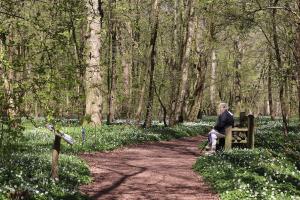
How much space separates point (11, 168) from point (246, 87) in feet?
219

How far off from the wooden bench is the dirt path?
1.84 m

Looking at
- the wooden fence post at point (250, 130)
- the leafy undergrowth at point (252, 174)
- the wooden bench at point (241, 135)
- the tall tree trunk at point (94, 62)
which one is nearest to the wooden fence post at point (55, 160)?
the leafy undergrowth at point (252, 174)

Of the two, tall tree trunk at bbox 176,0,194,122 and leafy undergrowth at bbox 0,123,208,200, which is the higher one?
tall tree trunk at bbox 176,0,194,122

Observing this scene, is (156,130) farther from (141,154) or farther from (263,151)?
(263,151)

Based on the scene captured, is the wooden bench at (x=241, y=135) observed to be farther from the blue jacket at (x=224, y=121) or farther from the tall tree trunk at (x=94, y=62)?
the tall tree trunk at (x=94, y=62)

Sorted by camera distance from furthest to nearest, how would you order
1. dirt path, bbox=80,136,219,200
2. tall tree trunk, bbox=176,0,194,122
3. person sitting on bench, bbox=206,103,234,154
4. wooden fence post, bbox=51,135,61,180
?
1. tall tree trunk, bbox=176,0,194,122
2. person sitting on bench, bbox=206,103,234,154
3. dirt path, bbox=80,136,219,200
4. wooden fence post, bbox=51,135,61,180

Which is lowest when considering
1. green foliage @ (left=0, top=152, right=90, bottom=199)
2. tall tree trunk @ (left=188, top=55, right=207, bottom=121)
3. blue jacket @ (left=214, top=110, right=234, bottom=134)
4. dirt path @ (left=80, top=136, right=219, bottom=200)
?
dirt path @ (left=80, top=136, right=219, bottom=200)

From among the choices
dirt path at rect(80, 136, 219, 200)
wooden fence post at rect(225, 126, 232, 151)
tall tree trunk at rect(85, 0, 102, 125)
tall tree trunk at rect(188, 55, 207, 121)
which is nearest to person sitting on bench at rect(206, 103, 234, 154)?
wooden fence post at rect(225, 126, 232, 151)

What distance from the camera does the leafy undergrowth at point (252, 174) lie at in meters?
11.7

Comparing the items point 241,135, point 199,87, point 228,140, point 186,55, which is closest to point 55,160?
point 228,140

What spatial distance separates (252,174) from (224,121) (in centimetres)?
608

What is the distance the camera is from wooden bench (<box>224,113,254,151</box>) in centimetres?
1983

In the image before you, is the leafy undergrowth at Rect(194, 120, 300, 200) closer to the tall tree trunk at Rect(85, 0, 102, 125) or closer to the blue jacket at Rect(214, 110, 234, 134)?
the blue jacket at Rect(214, 110, 234, 134)

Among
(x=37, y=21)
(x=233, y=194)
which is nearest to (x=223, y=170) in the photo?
(x=233, y=194)
